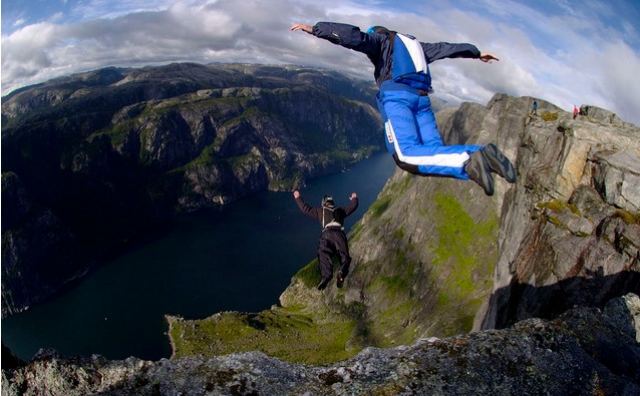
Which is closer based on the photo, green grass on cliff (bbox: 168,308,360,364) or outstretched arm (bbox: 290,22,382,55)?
outstretched arm (bbox: 290,22,382,55)

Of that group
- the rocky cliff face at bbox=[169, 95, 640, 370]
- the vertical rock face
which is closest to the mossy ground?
the rocky cliff face at bbox=[169, 95, 640, 370]

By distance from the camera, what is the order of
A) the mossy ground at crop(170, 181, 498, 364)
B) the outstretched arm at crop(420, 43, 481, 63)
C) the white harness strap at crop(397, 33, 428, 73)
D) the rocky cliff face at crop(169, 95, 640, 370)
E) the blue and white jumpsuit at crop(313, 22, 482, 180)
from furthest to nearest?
the mossy ground at crop(170, 181, 498, 364)
the rocky cliff face at crop(169, 95, 640, 370)
the outstretched arm at crop(420, 43, 481, 63)
the white harness strap at crop(397, 33, 428, 73)
the blue and white jumpsuit at crop(313, 22, 482, 180)

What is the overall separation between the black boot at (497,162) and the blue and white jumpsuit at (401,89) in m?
1.30

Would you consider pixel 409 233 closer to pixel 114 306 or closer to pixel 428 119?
pixel 114 306

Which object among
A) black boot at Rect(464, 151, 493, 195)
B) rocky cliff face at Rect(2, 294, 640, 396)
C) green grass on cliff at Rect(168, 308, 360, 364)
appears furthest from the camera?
green grass on cliff at Rect(168, 308, 360, 364)

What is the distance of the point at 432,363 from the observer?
12.7m

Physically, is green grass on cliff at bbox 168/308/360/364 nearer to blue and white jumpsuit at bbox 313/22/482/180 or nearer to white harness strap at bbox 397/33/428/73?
blue and white jumpsuit at bbox 313/22/482/180

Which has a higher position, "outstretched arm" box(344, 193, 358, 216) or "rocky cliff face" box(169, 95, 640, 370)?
"outstretched arm" box(344, 193, 358, 216)

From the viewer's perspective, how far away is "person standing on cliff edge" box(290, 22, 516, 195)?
36.0ft

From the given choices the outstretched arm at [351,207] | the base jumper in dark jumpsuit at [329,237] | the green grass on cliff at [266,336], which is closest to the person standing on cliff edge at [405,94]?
the base jumper in dark jumpsuit at [329,237]

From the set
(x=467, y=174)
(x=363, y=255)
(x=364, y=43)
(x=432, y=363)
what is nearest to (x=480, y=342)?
(x=432, y=363)

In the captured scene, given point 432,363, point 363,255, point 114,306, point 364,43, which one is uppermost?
point 364,43

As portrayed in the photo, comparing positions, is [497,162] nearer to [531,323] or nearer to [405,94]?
[405,94]

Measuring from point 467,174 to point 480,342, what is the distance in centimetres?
621
